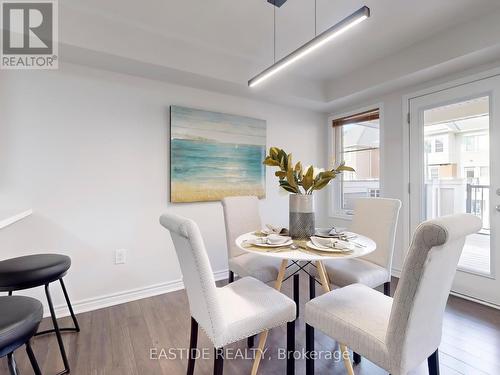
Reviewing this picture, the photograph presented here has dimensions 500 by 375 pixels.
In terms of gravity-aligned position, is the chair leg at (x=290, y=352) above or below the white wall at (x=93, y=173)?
below

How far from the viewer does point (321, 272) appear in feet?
5.47

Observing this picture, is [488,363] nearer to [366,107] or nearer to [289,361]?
[289,361]

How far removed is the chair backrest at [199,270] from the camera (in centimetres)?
112

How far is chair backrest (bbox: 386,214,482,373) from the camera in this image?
889mm

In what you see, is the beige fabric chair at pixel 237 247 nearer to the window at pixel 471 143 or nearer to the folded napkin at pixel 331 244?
the folded napkin at pixel 331 244

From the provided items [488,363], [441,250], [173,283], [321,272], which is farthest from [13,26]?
[488,363]

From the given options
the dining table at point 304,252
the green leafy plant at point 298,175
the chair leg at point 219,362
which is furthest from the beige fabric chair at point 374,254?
the chair leg at point 219,362

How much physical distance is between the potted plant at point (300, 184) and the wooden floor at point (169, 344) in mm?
875

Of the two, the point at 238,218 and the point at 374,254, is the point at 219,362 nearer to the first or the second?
the point at 238,218

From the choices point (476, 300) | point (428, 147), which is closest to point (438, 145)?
point (428, 147)

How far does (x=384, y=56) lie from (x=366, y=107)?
2.39 ft

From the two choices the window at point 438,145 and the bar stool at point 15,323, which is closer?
the bar stool at point 15,323

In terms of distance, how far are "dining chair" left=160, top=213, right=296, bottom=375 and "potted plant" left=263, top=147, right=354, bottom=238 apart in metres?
0.48

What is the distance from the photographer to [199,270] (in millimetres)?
1146
